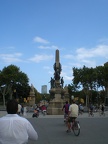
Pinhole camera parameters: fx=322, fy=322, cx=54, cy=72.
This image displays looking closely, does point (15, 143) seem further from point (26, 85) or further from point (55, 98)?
point (26, 85)

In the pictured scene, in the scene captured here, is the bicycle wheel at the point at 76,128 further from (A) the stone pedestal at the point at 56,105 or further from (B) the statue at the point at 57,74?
(B) the statue at the point at 57,74

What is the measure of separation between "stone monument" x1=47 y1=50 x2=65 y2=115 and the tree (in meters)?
60.1

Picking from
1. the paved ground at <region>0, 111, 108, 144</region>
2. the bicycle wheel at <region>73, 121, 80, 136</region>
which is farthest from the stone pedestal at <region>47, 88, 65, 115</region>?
the bicycle wheel at <region>73, 121, 80, 136</region>

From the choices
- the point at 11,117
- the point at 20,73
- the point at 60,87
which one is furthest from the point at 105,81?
the point at 11,117

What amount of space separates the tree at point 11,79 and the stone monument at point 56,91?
197 feet

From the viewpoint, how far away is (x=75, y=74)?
9900 cm

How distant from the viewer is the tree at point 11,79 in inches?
4412

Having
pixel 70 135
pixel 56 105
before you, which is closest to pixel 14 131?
pixel 70 135

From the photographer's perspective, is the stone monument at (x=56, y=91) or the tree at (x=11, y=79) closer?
the stone monument at (x=56, y=91)

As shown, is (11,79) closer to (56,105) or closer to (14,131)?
(56,105)

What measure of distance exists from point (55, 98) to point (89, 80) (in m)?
49.5

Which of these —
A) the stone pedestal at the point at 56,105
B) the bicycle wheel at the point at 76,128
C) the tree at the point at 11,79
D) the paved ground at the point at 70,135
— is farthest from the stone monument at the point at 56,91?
the tree at the point at 11,79

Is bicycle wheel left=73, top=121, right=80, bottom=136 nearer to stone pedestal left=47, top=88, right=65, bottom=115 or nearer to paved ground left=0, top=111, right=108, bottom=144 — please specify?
paved ground left=0, top=111, right=108, bottom=144

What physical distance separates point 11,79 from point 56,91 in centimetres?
6561
